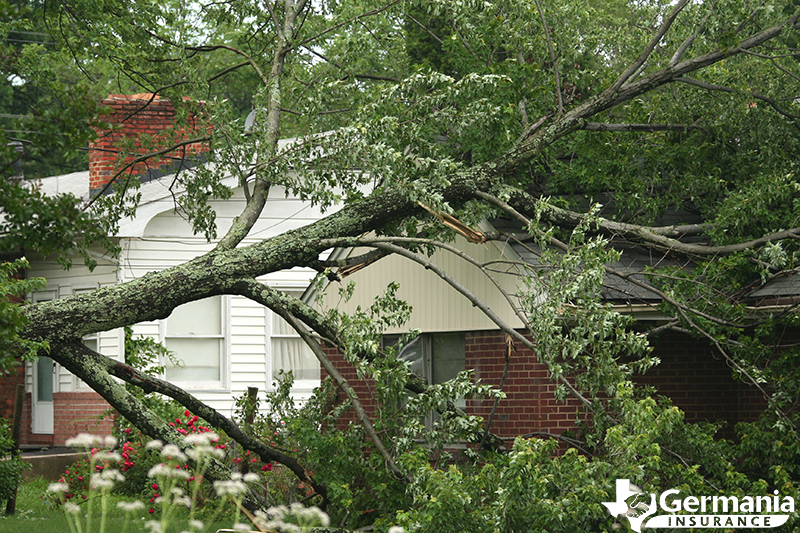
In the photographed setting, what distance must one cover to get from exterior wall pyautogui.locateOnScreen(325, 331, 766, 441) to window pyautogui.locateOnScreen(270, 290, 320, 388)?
606 centimetres

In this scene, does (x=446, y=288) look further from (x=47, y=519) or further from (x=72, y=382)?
(x=72, y=382)

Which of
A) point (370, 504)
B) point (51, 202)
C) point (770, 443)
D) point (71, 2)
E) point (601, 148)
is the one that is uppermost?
point (71, 2)

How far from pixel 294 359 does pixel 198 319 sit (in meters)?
1.84

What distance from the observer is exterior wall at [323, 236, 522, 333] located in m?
9.42

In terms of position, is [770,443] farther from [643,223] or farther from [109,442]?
[109,442]

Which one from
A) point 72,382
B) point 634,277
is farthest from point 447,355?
point 72,382

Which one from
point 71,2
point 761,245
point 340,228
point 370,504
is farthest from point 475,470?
point 71,2

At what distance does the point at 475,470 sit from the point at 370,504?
124 centimetres

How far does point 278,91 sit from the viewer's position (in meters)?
8.71

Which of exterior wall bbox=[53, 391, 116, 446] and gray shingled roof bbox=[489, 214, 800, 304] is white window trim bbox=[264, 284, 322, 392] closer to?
exterior wall bbox=[53, 391, 116, 446]

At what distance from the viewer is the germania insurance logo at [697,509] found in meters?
6.25

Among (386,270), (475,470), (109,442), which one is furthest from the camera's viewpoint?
(386,270)

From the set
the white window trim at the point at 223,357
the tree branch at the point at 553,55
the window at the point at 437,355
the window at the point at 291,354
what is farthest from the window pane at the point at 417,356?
the white window trim at the point at 223,357

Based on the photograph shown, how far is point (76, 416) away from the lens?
14.8 m
